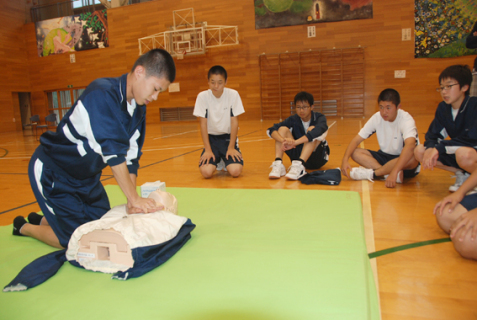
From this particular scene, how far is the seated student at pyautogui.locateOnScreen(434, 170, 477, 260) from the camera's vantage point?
1525 mm

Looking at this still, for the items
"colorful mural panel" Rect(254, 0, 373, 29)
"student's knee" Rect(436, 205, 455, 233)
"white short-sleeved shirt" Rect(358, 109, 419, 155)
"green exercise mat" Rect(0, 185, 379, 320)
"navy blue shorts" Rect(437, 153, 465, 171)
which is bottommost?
"green exercise mat" Rect(0, 185, 379, 320)

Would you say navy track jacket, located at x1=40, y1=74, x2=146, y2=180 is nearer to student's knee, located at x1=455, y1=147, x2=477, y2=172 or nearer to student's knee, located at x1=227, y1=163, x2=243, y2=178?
student's knee, located at x1=227, y1=163, x2=243, y2=178

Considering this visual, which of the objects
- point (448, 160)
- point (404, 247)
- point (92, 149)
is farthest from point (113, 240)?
point (448, 160)

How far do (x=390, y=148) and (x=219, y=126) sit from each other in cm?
182

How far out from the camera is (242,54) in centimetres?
1164

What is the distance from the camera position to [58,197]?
1719 mm

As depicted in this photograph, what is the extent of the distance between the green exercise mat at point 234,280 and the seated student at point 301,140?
138 cm

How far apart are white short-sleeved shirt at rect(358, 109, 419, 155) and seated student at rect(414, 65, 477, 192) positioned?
26 cm

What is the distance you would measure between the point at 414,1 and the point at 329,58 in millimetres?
2907

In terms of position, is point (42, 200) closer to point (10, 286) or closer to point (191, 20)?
point (10, 286)

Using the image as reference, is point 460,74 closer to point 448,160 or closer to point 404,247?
point 448,160

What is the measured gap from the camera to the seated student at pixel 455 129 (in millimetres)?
2391

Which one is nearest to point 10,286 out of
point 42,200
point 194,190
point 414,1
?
point 42,200

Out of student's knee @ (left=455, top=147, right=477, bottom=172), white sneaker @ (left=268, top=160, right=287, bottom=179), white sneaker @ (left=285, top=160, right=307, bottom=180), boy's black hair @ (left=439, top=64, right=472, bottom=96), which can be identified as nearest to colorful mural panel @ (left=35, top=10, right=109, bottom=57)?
white sneaker @ (left=268, top=160, right=287, bottom=179)
